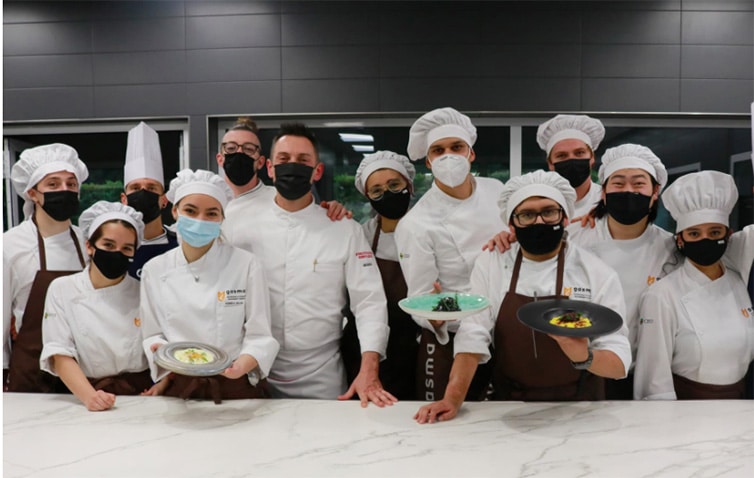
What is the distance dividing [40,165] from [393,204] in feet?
4.66

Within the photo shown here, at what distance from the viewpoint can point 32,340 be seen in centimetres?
203

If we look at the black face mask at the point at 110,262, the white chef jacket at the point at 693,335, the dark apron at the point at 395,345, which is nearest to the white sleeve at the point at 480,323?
the dark apron at the point at 395,345

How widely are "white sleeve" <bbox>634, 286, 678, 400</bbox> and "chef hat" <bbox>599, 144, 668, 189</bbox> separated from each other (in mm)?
452

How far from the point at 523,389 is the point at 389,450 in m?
0.61

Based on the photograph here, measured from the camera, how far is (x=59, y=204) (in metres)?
2.08

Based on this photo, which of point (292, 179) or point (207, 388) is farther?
point (292, 179)

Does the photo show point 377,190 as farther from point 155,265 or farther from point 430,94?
point 430,94

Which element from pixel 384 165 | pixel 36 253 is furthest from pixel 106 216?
pixel 384 165

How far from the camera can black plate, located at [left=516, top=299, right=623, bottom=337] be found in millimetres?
1365

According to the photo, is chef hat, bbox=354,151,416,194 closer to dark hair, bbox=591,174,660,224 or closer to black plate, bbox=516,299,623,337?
dark hair, bbox=591,174,660,224

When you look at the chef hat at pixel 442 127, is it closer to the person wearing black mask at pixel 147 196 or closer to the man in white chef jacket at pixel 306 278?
the man in white chef jacket at pixel 306 278

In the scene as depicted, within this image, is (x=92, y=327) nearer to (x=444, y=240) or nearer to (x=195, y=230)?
(x=195, y=230)

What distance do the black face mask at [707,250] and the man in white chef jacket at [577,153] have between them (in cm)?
49

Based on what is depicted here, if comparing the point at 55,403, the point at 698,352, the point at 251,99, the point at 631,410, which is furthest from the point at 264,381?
the point at 251,99
